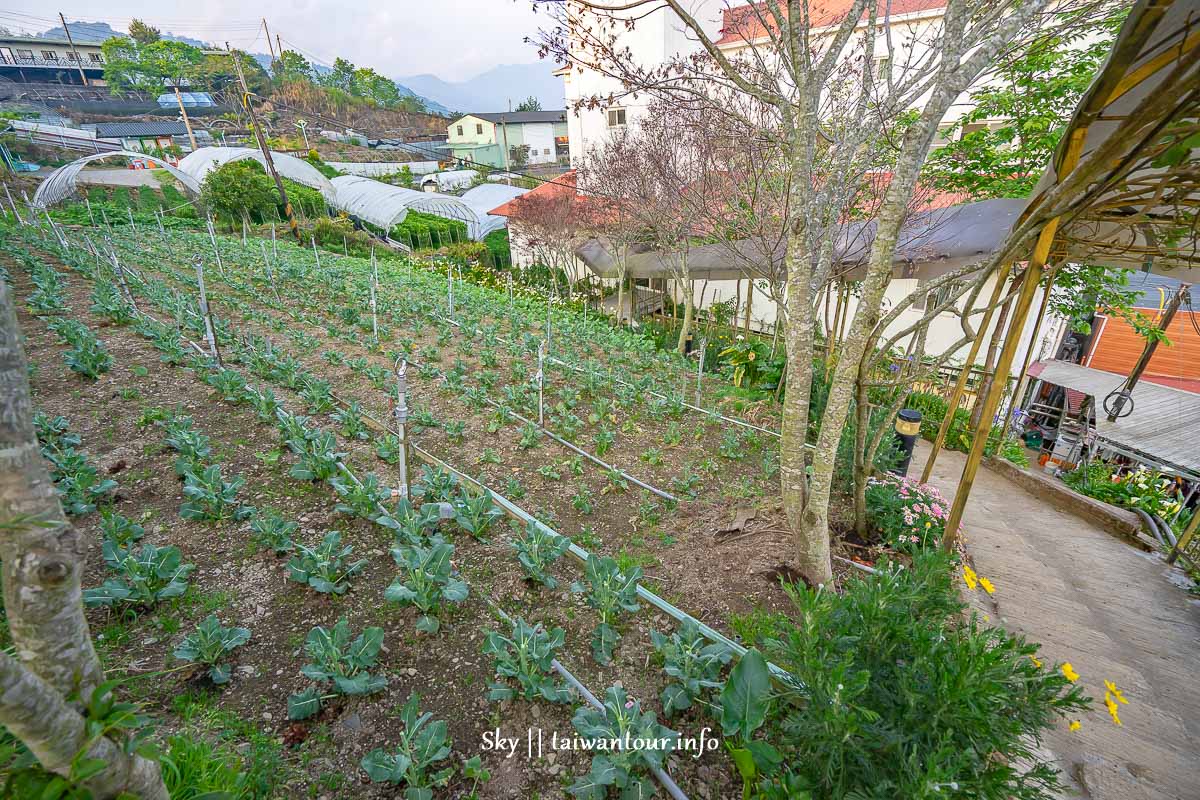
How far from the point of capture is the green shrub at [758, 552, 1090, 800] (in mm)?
1438

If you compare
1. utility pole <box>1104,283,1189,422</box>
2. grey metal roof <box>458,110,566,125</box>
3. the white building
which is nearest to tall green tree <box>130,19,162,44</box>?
grey metal roof <box>458,110,566,125</box>

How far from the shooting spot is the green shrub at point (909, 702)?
56.6 inches

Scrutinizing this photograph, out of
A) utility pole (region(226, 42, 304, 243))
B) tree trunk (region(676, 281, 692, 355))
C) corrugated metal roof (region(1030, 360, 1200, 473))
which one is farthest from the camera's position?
utility pole (region(226, 42, 304, 243))

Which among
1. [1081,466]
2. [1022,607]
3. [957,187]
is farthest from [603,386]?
[1081,466]

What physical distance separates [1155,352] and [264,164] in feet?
125

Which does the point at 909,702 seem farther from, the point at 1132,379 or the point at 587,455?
the point at 1132,379

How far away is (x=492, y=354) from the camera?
7168 millimetres

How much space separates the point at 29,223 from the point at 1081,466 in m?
25.7

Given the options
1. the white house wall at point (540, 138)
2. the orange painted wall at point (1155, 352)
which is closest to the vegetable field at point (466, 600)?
the orange painted wall at point (1155, 352)

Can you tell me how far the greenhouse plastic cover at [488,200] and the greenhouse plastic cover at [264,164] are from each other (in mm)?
7487

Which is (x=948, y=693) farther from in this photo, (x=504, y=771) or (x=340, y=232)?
(x=340, y=232)

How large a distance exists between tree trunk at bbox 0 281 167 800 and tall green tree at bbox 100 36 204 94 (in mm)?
58111

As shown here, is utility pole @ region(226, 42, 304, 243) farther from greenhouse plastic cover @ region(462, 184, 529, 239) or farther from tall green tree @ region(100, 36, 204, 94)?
tall green tree @ region(100, 36, 204, 94)

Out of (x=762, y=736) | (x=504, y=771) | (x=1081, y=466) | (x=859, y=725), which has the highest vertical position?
(x=859, y=725)
